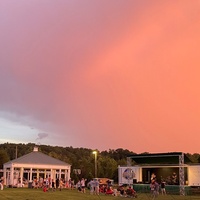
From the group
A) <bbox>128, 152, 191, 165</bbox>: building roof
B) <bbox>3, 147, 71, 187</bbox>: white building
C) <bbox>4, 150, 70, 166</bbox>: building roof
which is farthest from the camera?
<bbox>128, 152, 191, 165</bbox>: building roof

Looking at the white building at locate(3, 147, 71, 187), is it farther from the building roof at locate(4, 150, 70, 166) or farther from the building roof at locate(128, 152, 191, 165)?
the building roof at locate(128, 152, 191, 165)

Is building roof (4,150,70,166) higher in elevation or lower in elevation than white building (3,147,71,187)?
higher

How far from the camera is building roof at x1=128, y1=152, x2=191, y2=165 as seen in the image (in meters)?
44.1

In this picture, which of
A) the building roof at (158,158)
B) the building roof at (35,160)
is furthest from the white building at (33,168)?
the building roof at (158,158)

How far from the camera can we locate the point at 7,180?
141 ft

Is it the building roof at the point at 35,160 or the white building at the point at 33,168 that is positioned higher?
the building roof at the point at 35,160

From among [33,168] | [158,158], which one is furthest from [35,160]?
[158,158]

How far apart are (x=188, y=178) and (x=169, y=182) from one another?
2796mm

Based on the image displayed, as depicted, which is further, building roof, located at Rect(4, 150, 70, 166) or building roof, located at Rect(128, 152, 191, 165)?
building roof, located at Rect(128, 152, 191, 165)

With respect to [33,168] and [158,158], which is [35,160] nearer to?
[33,168]

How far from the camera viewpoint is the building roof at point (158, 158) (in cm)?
4410

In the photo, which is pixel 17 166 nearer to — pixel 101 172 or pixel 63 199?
pixel 63 199

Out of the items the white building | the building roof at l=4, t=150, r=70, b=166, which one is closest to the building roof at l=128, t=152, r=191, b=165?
the white building

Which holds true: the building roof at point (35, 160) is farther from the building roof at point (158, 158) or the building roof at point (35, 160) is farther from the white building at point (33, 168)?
the building roof at point (158, 158)
